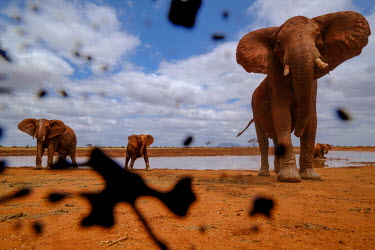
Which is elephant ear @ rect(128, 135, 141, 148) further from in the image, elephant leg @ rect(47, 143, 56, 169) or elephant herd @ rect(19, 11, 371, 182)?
elephant herd @ rect(19, 11, 371, 182)

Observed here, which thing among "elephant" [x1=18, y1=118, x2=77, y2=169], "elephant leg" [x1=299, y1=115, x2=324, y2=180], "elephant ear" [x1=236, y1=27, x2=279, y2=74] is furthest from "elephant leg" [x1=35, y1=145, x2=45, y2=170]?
"elephant leg" [x1=299, y1=115, x2=324, y2=180]

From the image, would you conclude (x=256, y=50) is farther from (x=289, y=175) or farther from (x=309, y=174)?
(x=309, y=174)

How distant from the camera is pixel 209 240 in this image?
2334 mm

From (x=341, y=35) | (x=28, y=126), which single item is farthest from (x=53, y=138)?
(x=341, y=35)

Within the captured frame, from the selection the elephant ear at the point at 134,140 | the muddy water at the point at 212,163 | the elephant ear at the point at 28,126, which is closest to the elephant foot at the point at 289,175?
the muddy water at the point at 212,163

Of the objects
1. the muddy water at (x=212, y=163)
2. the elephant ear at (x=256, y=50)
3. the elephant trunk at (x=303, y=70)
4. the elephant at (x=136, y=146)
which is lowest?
the muddy water at (x=212, y=163)

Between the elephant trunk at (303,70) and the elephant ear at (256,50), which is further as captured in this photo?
the elephant ear at (256,50)

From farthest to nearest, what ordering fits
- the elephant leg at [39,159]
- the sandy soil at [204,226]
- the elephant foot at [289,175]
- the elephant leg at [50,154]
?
1. the elephant leg at [50,154]
2. the elephant leg at [39,159]
3. the elephant foot at [289,175]
4. the sandy soil at [204,226]

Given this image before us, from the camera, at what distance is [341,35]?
22.2 feet

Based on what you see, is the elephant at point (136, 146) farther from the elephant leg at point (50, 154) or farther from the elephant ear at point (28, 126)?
the elephant ear at point (28, 126)

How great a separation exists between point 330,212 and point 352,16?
581 centimetres

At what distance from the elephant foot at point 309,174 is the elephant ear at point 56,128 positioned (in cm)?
1160

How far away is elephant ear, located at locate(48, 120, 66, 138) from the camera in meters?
13.1

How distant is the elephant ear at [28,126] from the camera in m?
12.9
